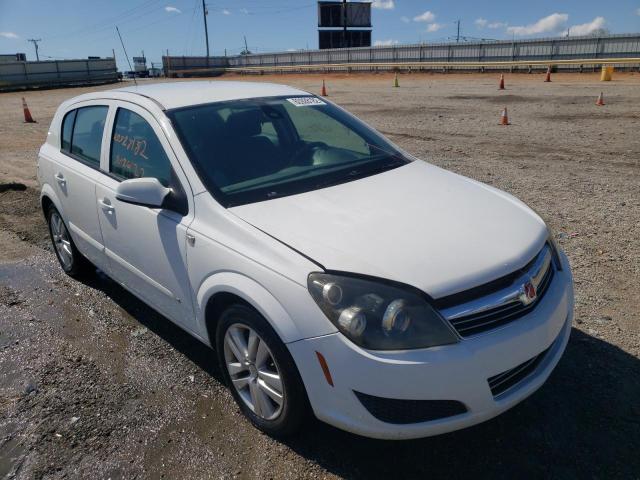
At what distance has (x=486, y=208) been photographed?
300 cm

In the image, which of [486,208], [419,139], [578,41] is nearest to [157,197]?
[486,208]

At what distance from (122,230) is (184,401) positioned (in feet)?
4.02

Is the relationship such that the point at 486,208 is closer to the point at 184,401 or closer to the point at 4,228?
the point at 184,401

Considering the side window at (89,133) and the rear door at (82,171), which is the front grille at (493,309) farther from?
the side window at (89,133)

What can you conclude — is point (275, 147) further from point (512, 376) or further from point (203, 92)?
point (512, 376)

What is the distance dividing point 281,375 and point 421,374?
0.69 m

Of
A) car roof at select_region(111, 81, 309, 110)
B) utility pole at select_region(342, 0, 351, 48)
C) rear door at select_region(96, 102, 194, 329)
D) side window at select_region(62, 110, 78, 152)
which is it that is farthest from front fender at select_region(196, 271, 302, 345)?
utility pole at select_region(342, 0, 351, 48)

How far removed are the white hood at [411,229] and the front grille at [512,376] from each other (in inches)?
17.1

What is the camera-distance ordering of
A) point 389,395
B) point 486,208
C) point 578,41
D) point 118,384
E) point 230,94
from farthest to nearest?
1. point 578,41
2. point 230,94
3. point 118,384
4. point 486,208
5. point 389,395

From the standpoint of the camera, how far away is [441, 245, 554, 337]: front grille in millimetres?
2260

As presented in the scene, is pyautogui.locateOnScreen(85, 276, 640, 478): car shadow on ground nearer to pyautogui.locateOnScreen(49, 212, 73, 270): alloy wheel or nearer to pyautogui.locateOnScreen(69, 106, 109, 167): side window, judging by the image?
pyautogui.locateOnScreen(69, 106, 109, 167): side window

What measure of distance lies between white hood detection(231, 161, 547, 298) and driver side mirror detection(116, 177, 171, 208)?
52cm

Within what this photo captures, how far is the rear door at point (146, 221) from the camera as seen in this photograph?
306 centimetres

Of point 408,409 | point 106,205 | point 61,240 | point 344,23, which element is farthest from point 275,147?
point 344,23
